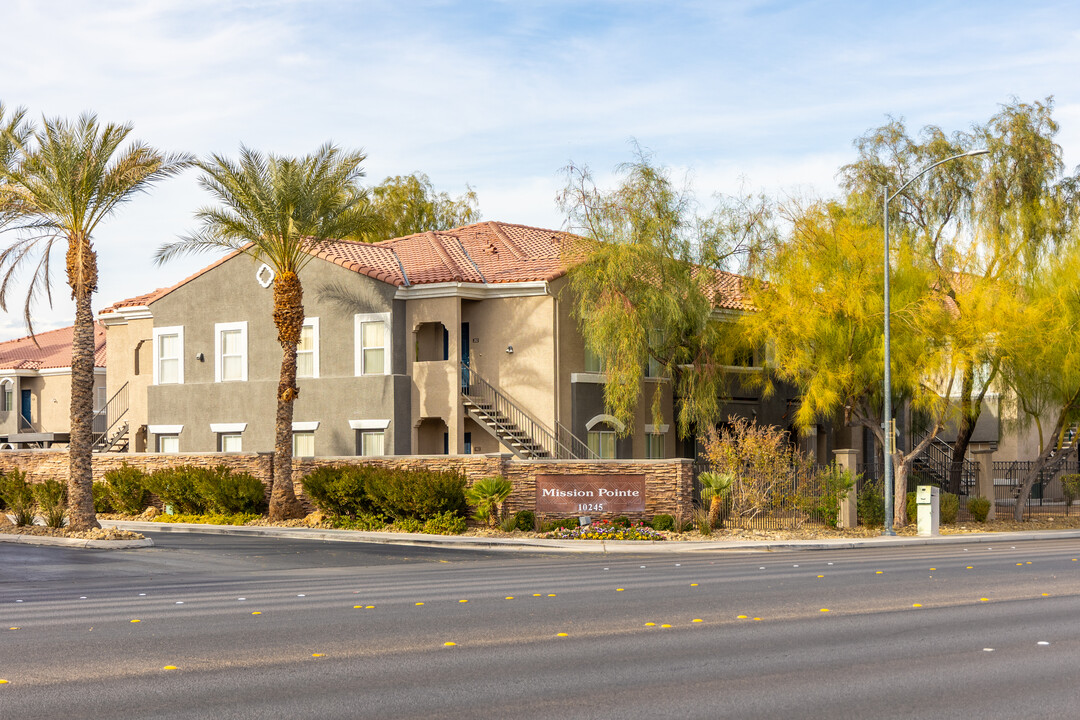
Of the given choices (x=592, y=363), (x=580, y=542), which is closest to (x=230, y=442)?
(x=592, y=363)

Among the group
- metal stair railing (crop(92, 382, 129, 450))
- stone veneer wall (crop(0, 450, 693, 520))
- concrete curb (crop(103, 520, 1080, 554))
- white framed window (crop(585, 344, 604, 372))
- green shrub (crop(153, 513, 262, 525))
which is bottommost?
concrete curb (crop(103, 520, 1080, 554))

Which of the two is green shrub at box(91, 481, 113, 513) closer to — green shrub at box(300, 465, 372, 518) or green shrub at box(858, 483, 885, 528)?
green shrub at box(300, 465, 372, 518)

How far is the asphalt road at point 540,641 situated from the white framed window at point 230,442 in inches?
667

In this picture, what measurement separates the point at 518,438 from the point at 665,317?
215 inches

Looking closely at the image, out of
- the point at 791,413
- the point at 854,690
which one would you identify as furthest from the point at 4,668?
the point at 791,413

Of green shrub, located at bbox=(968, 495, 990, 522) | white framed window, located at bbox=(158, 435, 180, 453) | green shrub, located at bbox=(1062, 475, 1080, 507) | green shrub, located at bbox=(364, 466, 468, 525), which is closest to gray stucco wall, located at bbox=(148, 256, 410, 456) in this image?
white framed window, located at bbox=(158, 435, 180, 453)

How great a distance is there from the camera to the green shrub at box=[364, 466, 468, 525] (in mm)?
28812

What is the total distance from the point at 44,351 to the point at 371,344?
3034cm

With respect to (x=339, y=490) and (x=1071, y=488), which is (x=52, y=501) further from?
(x=1071, y=488)

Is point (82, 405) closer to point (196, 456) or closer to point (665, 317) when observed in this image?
point (196, 456)

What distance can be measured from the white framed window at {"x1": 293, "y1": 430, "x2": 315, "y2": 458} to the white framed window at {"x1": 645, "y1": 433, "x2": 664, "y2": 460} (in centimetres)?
1045

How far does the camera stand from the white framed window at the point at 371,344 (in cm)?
3503

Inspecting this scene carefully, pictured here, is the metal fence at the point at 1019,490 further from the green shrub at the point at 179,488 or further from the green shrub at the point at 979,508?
the green shrub at the point at 179,488

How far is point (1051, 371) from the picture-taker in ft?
109
